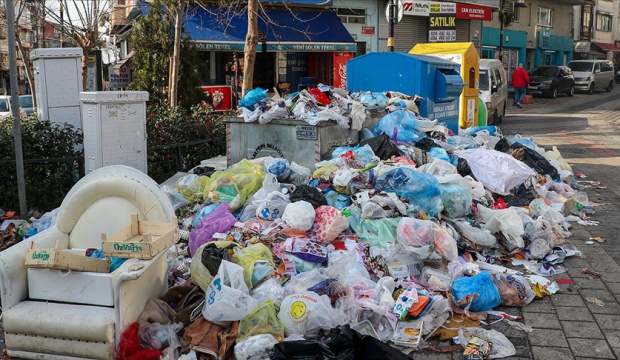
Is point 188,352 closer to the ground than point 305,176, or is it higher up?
closer to the ground

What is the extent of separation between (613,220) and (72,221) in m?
6.04

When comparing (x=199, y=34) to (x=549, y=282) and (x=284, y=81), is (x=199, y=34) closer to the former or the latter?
(x=284, y=81)

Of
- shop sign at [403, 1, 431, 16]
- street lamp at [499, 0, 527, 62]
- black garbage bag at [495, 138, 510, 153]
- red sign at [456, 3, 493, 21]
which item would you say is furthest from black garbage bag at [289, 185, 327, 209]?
street lamp at [499, 0, 527, 62]

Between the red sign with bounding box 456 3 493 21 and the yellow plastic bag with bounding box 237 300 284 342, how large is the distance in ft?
82.7

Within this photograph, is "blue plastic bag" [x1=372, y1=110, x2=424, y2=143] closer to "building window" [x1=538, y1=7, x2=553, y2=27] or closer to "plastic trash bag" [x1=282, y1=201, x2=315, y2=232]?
"plastic trash bag" [x1=282, y1=201, x2=315, y2=232]

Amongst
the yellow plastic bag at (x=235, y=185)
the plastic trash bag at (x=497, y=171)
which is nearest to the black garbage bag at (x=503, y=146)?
the plastic trash bag at (x=497, y=171)

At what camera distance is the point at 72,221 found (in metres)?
4.37

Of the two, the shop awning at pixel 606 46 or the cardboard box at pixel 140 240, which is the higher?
the shop awning at pixel 606 46

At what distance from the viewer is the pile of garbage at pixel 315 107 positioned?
7.39 meters

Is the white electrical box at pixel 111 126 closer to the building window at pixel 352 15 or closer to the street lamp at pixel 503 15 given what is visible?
the building window at pixel 352 15

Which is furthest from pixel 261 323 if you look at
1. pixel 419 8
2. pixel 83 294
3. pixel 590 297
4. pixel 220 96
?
pixel 419 8

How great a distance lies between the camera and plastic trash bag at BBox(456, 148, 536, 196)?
716 centimetres

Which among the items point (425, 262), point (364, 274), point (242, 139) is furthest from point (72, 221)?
point (242, 139)

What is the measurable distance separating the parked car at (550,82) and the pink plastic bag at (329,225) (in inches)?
1100
